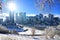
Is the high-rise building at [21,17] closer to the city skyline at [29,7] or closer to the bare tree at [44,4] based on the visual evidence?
the city skyline at [29,7]

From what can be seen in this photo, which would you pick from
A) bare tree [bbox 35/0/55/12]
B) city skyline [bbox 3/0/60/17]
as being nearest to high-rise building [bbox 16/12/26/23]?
city skyline [bbox 3/0/60/17]

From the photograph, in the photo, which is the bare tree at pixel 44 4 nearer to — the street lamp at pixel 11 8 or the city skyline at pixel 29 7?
the city skyline at pixel 29 7

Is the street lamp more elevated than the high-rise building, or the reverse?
the street lamp

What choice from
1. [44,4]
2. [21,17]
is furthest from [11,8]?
[44,4]

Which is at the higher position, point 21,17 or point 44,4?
point 44,4

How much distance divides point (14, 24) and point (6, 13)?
0.93ft

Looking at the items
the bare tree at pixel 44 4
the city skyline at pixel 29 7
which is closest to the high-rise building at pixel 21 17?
the city skyline at pixel 29 7

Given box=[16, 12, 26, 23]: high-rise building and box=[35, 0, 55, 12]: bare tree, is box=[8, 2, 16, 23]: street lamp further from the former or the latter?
box=[35, 0, 55, 12]: bare tree

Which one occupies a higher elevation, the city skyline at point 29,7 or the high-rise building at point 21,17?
Answer: the city skyline at point 29,7

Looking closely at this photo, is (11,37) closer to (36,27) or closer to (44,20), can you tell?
(36,27)

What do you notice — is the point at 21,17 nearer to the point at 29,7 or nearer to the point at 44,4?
the point at 29,7

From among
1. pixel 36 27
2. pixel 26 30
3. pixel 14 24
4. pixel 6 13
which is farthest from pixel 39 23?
pixel 6 13

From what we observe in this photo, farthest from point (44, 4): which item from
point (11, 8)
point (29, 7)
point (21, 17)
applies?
point (11, 8)

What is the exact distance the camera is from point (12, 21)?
296 centimetres
